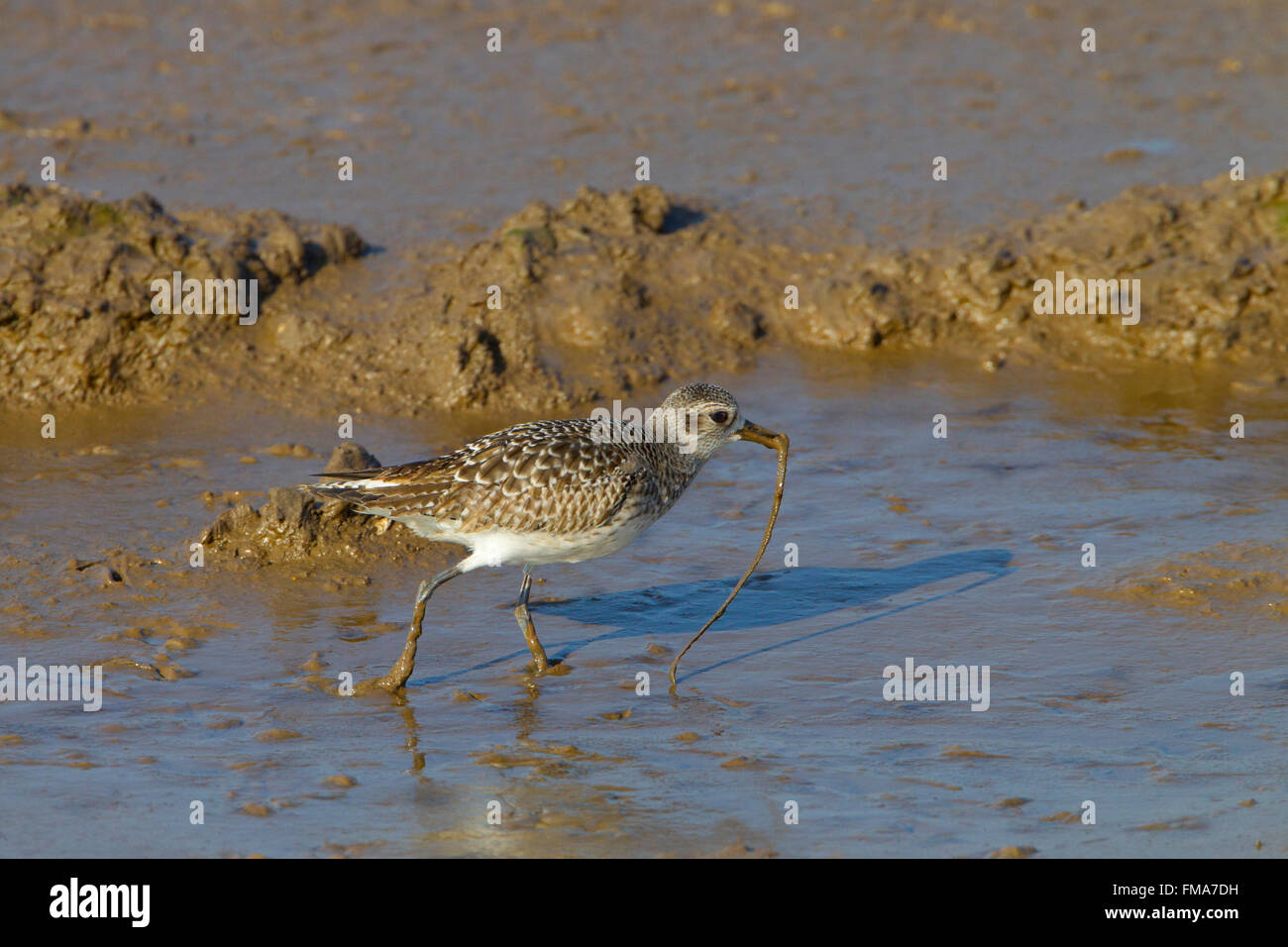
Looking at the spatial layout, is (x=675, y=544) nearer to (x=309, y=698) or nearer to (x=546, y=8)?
(x=309, y=698)

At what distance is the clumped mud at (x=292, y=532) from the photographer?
945 centimetres

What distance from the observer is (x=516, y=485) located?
8.27 m

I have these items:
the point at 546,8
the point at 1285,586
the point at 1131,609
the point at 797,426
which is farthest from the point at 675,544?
the point at 546,8

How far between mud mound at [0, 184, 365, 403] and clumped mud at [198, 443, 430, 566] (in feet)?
8.91

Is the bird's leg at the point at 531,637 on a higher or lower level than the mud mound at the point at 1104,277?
lower

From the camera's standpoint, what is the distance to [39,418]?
37.6ft

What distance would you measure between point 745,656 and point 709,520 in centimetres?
189

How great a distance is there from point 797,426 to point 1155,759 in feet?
15.9

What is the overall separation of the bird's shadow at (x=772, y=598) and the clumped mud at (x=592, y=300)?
277 cm

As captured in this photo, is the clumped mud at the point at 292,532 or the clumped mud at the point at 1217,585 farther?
the clumped mud at the point at 292,532
